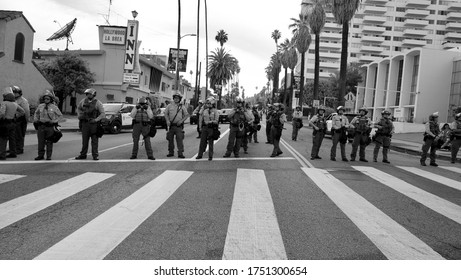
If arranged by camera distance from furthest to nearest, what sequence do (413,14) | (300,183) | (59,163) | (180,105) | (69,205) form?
(413,14), (180,105), (59,163), (300,183), (69,205)

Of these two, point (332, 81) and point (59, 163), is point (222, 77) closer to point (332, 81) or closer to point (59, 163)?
point (332, 81)

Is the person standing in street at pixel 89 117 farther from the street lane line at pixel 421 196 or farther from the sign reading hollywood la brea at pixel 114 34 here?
the sign reading hollywood la brea at pixel 114 34

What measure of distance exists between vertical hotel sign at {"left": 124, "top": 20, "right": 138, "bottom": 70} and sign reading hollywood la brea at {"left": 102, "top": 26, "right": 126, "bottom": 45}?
5.68 meters

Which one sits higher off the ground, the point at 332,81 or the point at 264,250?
the point at 332,81

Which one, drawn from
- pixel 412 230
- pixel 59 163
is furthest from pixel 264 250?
pixel 59 163

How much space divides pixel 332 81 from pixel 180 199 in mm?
72183

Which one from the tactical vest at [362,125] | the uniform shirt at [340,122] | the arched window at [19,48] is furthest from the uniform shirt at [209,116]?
the arched window at [19,48]

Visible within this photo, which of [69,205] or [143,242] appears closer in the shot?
[143,242]

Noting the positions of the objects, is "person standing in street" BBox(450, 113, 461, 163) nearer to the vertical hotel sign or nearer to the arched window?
the vertical hotel sign

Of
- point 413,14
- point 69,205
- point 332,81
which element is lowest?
point 69,205

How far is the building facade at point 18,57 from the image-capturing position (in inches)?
968

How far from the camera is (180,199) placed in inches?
261

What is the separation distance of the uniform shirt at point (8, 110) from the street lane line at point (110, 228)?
5.34 metres

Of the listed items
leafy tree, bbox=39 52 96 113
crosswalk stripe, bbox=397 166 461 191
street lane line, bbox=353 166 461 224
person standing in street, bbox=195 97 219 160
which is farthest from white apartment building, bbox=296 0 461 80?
street lane line, bbox=353 166 461 224
